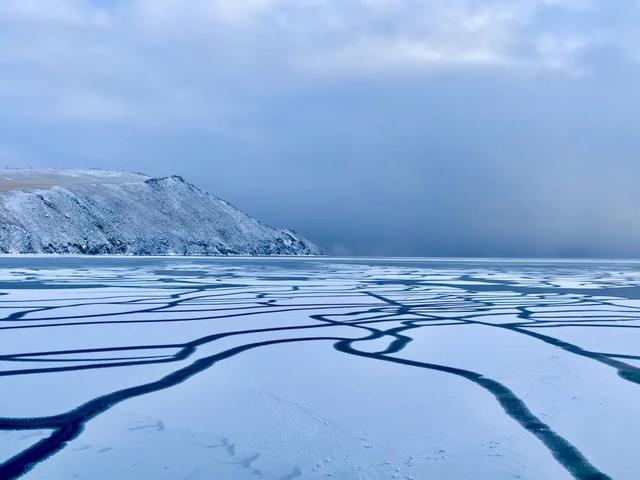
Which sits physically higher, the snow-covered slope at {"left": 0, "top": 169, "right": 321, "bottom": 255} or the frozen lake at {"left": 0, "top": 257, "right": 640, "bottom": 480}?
the snow-covered slope at {"left": 0, "top": 169, "right": 321, "bottom": 255}

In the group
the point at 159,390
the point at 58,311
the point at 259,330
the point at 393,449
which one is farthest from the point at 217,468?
the point at 58,311

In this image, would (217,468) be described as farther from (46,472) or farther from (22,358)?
(22,358)

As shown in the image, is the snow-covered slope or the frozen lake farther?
the snow-covered slope

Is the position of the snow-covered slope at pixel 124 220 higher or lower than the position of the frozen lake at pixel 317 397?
higher

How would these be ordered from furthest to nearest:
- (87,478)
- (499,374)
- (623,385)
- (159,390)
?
1. (499,374)
2. (623,385)
3. (159,390)
4. (87,478)

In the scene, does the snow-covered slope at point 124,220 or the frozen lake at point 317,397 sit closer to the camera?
the frozen lake at point 317,397
